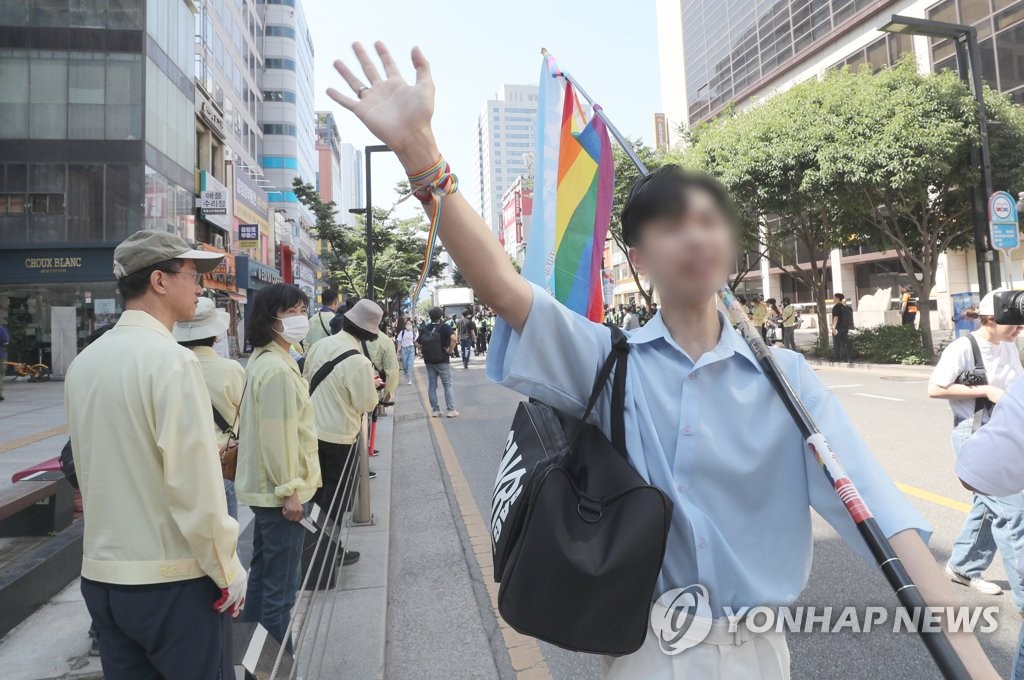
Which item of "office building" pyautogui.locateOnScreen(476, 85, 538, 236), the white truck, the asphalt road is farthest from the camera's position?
"office building" pyautogui.locateOnScreen(476, 85, 538, 236)

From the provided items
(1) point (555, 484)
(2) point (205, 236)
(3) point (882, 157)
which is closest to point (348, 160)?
(2) point (205, 236)

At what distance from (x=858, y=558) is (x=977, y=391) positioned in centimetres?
128

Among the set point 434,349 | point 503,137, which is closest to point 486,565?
point 434,349

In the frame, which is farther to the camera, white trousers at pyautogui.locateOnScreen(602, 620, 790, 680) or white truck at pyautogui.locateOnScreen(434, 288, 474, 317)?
white truck at pyautogui.locateOnScreen(434, 288, 474, 317)

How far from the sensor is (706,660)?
1.34 m

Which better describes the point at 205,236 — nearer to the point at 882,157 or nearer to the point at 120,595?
the point at 882,157

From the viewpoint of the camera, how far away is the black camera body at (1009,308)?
2.88m

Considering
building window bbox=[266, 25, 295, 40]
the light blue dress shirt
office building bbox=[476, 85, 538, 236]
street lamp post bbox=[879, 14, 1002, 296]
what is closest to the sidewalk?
the light blue dress shirt

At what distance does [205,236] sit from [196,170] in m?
2.92

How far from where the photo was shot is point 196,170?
27922mm

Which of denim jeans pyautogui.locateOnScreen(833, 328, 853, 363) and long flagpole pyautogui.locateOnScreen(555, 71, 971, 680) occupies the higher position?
denim jeans pyautogui.locateOnScreen(833, 328, 853, 363)

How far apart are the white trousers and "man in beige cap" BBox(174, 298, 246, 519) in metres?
2.78

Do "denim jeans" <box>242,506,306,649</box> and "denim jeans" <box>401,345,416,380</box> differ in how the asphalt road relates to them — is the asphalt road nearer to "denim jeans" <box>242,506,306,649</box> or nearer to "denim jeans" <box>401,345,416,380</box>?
"denim jeans" <box>242,506,306,649</box>

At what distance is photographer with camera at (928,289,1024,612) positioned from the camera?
3646mm
